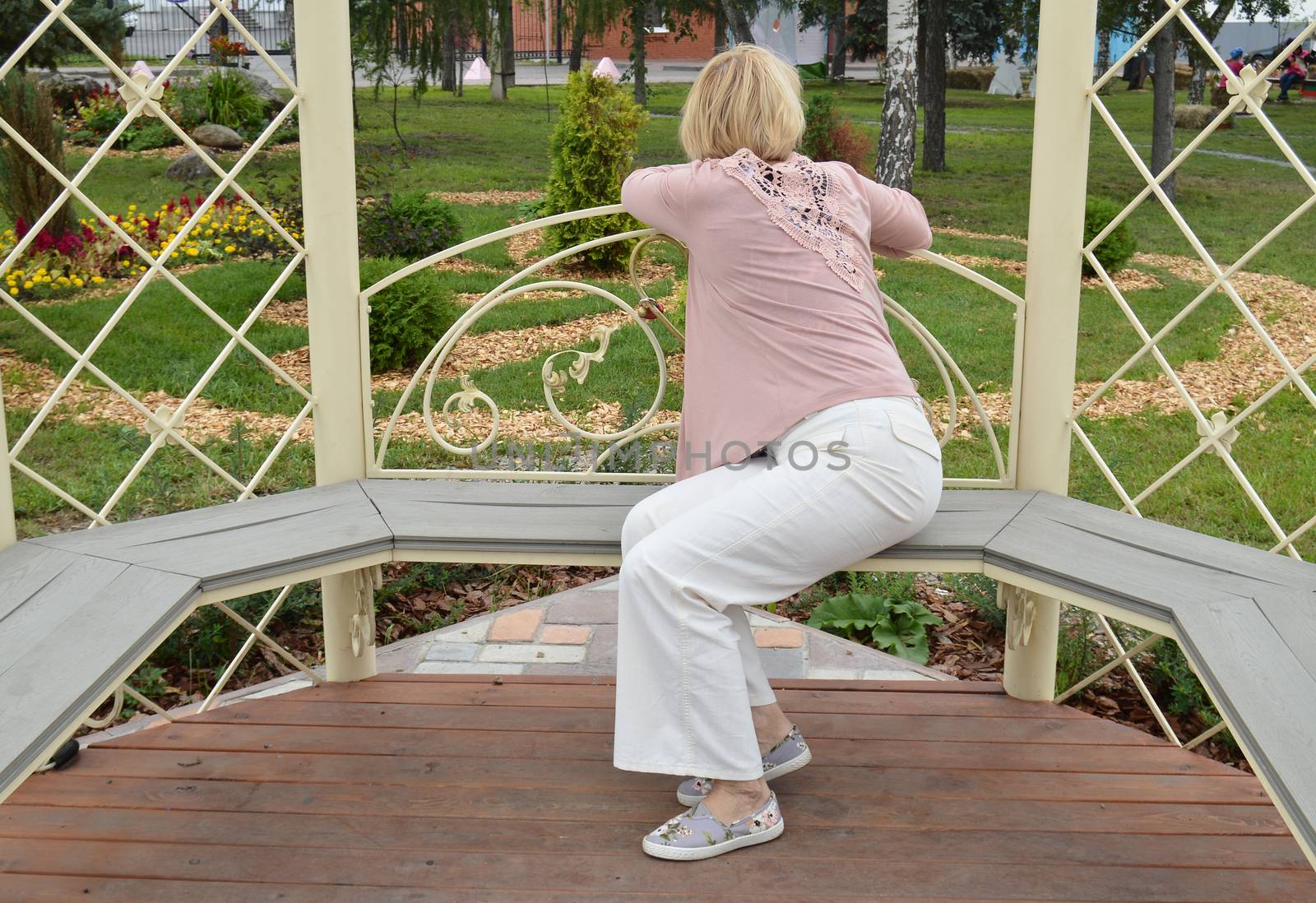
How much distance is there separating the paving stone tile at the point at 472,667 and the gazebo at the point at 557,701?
299 mm

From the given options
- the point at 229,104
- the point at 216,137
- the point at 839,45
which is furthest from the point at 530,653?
the point at 839,45

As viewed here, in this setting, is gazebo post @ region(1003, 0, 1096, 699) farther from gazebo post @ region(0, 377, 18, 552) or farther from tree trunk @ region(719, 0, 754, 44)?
tree trunk @ region(719, 0, 754, 44)

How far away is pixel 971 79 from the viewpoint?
30.3m

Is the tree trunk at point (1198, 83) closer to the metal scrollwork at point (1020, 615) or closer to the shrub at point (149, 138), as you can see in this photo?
the shrub at point (149, 138)

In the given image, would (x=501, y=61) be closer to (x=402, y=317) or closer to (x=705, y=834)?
(x=402, y=317)

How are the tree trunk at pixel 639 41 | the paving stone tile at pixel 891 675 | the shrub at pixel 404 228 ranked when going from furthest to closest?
the tree trunk at pixel 639 41, the shrub at pixel 404 228, the paving stone tile at pixel 891 675

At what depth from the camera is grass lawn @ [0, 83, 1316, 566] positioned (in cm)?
528

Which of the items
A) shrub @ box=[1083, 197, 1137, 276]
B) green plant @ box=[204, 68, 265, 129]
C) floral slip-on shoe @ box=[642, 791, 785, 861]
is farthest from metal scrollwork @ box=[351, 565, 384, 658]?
green plant @ box=[204, 68, 265, 129]

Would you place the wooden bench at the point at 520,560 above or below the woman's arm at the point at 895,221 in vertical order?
below

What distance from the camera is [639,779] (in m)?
2.85

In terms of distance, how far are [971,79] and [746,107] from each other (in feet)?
97.4

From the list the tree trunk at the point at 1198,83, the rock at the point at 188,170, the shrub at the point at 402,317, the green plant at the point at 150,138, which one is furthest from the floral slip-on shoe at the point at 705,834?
the tree trunk at the point at 1198,83

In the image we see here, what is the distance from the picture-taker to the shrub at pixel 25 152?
301 inches

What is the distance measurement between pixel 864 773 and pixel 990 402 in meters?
4.13
